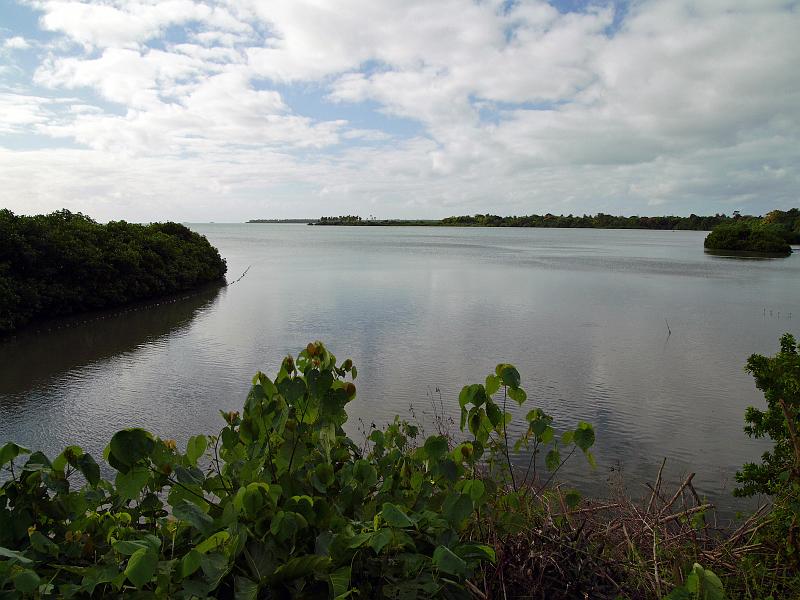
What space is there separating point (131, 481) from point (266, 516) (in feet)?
1.59

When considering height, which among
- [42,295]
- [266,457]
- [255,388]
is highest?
[255,388]

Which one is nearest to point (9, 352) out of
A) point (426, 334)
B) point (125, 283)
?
point (125, 283)

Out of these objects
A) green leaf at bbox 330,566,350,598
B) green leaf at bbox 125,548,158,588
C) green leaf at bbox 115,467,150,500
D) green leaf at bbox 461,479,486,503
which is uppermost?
green leaf at bbox 115,467,150,500

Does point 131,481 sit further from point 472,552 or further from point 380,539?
point 472,552

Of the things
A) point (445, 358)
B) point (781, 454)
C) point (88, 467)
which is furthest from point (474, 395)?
point (445, 358)

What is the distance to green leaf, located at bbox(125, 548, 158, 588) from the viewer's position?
1.62m

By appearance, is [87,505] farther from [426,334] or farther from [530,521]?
[426,334]

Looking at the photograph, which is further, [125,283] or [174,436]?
[125,283]

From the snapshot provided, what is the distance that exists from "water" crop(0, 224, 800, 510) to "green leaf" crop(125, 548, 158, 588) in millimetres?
7452

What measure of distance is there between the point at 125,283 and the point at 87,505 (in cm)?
2427

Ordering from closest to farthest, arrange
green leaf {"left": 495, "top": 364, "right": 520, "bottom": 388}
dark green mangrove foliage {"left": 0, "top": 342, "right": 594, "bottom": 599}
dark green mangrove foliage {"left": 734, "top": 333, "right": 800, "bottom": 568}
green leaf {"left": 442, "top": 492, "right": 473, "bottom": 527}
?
dark green mangrove foliage {"left": 0, "top": 342, "right": 594, "bottom": 599}, green leaf {"left": 442, "top": 492, "right": 473, "bottom": 527}, green leaf {"left": 495, "top": 364, "right": 520, "bottom": 388}, dark green mangrove foliage {"left": 734, "top": 333, "right": 800, "bottom": 568}

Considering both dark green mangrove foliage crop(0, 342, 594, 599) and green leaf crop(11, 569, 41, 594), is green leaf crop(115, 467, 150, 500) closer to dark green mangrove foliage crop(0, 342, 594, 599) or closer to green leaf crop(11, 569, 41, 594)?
dark green mangrove foliage crop(0, 342, 594, 599)

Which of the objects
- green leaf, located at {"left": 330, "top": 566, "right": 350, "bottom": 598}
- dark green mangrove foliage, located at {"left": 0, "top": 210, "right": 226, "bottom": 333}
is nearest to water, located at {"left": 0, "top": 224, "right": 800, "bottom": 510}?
dark green mangrove foliage, located at {"left": 0, "top": 210, "right": 226, "bottom": 333}

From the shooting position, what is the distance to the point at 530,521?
3043 millimetres
